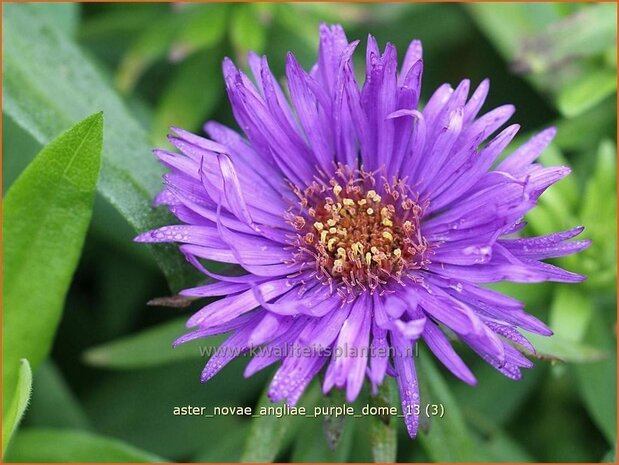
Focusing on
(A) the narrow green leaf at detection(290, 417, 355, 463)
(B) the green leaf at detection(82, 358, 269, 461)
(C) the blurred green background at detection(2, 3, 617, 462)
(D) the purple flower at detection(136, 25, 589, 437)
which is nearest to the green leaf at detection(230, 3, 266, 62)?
(C) the blurred green background at detection(2, 3, 617, 462)

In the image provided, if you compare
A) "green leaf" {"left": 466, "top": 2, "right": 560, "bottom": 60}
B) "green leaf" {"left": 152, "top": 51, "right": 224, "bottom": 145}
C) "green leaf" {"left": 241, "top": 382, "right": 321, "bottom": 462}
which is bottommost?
"green leaf" {"left": 241, "top": 382, "right": 321, "bottom": 462}

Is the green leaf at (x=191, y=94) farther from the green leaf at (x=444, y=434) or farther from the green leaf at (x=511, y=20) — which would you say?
the green leaf at (x=444, y=434)

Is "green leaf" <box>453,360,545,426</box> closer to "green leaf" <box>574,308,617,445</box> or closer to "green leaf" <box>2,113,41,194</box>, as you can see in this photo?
"green leaf" <box>574,308,617,445</box>

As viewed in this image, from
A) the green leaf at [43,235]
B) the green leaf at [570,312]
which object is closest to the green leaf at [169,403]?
the green leaf at [43,235]

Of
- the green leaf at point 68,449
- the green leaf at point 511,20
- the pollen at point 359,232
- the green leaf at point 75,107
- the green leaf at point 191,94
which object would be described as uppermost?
the green leaf at point 511,20

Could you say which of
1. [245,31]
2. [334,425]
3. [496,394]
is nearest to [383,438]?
[334,425]
